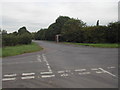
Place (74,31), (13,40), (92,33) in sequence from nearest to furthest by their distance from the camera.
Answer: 1. (13,40)
2. (92,33)
3. (74,31)

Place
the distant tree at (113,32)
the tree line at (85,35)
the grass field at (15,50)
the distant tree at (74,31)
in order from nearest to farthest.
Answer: the grass field at (15,50) → the tree line at (85,35) → the distant tree at (113,32) → the distant tree at (74,31)

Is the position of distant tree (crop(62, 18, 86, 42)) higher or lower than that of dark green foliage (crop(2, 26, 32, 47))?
higher

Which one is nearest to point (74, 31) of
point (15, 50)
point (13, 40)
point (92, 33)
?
point (92, 33)

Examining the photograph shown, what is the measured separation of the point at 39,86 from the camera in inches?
191

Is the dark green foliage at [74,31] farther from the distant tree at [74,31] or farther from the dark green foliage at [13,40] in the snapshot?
the dark green foliage at [13,40]

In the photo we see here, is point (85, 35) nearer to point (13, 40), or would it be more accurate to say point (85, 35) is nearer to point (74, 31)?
point (74, 31)

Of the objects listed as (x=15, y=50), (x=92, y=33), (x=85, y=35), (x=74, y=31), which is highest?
(x=74, y=31)

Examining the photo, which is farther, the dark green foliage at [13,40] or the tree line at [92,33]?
the tree line at [92,33]

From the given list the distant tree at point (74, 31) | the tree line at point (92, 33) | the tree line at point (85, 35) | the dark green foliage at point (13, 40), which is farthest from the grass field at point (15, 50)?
the distant tree at point (74, 31)

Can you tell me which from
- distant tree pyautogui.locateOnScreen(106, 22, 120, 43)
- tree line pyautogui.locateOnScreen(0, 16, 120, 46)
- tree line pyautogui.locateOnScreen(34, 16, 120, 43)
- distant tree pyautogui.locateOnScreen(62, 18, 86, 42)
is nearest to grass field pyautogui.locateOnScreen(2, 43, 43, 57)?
tree line pyautogui.locateOnScreen(0, 16, 120, 46)

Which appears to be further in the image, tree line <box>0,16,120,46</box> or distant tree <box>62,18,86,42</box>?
distant tree <box>62,18,86,42</box>

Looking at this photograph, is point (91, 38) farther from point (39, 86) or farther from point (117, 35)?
point (39, 86)

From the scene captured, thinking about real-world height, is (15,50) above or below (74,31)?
below

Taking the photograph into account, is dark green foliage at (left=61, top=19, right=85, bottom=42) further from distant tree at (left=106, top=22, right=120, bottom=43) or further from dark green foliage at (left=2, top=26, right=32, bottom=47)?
dark green foliage at (left=2, top=26, right=32, bottom=47)
